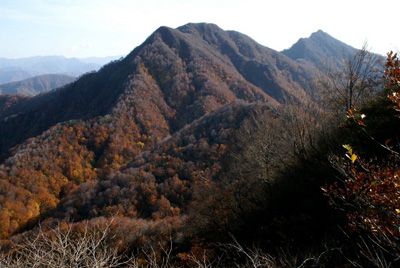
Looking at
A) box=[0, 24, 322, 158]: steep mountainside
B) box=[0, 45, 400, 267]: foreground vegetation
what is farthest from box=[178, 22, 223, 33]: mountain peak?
box=[0, 45, 400, 267]: foreground vegetation

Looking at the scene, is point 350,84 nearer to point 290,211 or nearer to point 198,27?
point 290,211

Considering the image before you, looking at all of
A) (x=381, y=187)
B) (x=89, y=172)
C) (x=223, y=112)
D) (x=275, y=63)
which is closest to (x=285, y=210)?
(x=381, y=187)

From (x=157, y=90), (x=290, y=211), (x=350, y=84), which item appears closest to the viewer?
(x=290, y=211)

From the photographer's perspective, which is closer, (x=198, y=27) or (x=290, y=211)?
(x=290, y=211)

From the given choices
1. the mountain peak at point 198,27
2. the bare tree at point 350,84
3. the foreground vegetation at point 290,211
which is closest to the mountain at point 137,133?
the bare tree at point 350,84

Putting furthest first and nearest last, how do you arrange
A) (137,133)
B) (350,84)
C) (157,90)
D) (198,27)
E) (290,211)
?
(198,27) → (157,90) → (137,133) → (350,84) → (290,211)

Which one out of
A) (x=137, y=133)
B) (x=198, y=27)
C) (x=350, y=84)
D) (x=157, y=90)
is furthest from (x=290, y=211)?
(x=198, y=27)

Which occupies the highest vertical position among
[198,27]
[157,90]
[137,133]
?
[198,27]

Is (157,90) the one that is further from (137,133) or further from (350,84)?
(350,84)

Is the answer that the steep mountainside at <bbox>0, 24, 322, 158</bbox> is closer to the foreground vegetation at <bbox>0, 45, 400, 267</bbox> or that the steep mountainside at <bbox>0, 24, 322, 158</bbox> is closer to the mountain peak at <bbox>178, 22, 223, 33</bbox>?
the mountain peak at <bbox>178, 22, 223, 33</bbox>

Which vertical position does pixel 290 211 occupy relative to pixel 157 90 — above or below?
above
